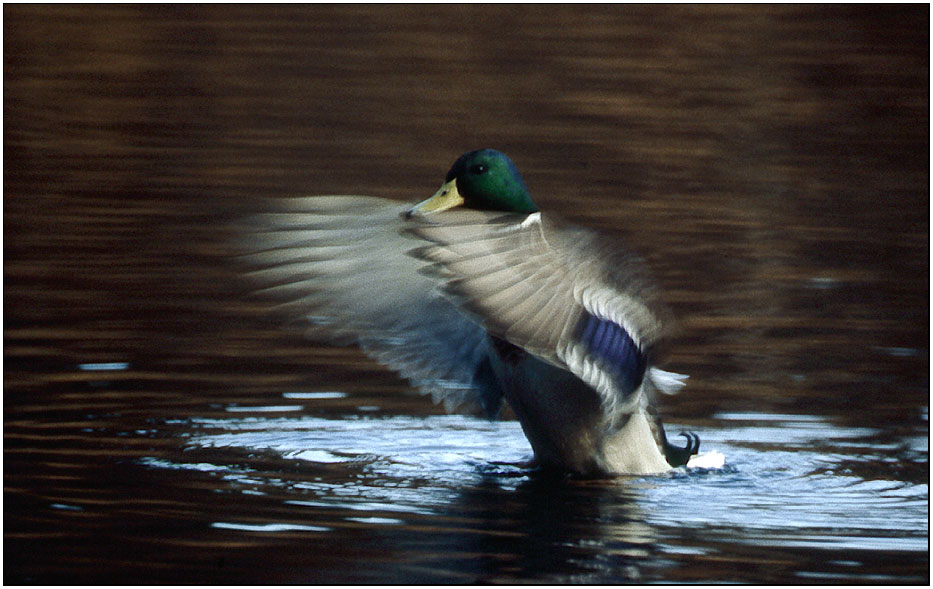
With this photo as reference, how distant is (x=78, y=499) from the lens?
18.0ft

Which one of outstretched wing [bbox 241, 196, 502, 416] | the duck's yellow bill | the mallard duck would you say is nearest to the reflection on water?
the mallard duck

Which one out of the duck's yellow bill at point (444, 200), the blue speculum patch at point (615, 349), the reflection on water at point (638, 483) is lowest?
the reflection on water at point (638, 483)

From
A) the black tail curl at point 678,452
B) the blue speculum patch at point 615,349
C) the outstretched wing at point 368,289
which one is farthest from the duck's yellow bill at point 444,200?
the black tail curl at point 678,452

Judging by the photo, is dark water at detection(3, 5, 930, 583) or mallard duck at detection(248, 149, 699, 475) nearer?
Result: mallard duck at detection(248, 149, 699, 475)

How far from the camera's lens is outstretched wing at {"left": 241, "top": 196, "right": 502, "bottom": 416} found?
5.35 m

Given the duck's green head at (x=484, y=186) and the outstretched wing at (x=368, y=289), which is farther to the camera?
the duck's green head at (x=484, y=186)

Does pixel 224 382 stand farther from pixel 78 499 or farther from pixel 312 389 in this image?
pixel 78 499

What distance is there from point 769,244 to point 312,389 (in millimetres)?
3948

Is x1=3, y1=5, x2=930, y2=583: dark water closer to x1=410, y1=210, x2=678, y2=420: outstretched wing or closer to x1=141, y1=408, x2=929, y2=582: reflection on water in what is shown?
x1=141, y1=408, x2=929, y2=582: reflection on water

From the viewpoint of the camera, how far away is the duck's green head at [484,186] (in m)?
6.02

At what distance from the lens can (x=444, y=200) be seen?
6023mm

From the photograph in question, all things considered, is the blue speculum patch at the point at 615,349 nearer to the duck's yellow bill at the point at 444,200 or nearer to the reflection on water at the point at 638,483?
the reflection on water at the point at 638,483

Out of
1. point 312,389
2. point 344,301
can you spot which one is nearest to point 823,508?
point 344,301

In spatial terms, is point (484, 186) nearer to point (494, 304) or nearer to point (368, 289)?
point (368, 289)
